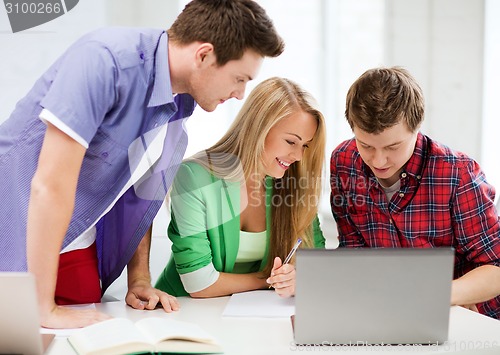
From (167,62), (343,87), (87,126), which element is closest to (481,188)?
(167,62)

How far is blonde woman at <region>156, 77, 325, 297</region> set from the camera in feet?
5.41

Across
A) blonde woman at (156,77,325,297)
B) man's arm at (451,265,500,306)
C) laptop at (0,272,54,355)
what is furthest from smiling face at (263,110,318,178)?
laptop at (0,272,54,355)

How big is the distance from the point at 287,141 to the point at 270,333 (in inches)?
23.0

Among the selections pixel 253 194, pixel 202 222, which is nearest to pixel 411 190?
pixel 253 194

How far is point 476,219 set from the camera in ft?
5.31

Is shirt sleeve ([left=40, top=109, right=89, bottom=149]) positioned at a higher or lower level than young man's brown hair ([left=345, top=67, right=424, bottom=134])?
higher

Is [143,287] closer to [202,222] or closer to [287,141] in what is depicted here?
[202,222]

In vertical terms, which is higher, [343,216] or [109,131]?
[109,131]

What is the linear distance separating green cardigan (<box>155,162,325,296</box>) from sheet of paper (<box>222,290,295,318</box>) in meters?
0.14

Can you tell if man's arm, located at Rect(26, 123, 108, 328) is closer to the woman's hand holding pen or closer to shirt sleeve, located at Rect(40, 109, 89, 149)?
shirt sleeve, located at Rect(40, 109, 89, 149)

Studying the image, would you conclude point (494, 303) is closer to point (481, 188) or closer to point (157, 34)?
point (481, 188)

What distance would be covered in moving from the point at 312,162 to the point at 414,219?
0.31 m

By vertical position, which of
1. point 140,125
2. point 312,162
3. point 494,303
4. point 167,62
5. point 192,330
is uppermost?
point 167,62

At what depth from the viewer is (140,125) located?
1.43 m
